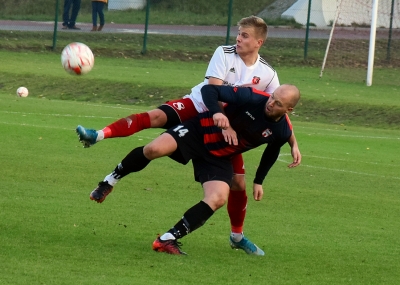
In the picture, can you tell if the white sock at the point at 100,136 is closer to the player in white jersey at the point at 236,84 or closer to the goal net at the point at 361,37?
the player in white jersey at the point at 236,84

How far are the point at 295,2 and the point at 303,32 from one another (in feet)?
15.6

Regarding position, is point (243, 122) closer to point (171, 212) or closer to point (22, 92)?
point (171, 212)

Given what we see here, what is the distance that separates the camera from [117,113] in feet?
65.8

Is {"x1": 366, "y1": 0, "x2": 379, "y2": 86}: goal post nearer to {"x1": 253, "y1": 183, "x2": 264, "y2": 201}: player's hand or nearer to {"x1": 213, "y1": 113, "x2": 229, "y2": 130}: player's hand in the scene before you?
{"x1": 253, "y1": 183, "x2": 264, "y2": 201}: player's hand

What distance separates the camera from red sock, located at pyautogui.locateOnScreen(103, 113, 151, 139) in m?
8.40

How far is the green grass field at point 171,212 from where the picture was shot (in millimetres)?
7398

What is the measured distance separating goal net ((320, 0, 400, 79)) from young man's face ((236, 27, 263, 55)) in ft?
72.6

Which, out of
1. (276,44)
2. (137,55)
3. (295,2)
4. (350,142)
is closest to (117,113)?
(350,142)

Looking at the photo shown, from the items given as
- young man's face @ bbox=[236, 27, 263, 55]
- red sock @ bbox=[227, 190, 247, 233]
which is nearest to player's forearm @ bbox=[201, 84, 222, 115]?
young man's face @ bbox=[236, 27, 263, 55]

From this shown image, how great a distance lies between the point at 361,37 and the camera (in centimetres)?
3522

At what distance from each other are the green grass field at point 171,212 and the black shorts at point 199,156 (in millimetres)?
724

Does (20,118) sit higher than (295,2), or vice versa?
(295,2)

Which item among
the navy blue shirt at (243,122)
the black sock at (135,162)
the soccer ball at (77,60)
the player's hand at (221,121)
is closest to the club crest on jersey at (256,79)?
the navy blue shirt at (243,122)

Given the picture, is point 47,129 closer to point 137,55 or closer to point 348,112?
point 348,112
